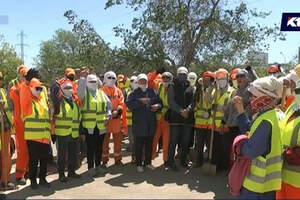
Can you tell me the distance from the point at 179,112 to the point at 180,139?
71cm

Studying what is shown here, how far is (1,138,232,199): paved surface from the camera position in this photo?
733 centimetres

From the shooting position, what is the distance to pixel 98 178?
27.8 feet

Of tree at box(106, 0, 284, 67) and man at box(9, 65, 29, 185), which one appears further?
tree at box(106, 0, 284, 67)

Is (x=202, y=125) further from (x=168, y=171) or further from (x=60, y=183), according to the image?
(x=60, y=183)

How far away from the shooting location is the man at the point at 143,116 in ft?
29.2

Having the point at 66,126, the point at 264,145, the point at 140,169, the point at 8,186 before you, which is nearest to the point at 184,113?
the point at 140,169

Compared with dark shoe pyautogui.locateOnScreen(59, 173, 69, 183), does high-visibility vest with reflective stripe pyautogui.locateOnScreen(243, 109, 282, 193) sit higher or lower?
higher

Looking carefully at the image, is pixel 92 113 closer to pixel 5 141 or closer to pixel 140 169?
pixel 140 169

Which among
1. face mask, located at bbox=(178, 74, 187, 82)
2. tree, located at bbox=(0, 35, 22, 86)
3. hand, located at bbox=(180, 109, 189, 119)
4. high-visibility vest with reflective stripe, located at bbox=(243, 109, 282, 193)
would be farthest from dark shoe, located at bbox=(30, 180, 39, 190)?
tree, located at bbox=(0, 35, 22, 86)

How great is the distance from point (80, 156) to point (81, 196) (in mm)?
3173

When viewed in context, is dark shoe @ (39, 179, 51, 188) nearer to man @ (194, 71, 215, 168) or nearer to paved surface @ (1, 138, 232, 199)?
paved surface @ (1, 138, 232, 199)

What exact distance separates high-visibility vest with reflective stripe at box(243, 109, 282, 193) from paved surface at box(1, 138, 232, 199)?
320 cm

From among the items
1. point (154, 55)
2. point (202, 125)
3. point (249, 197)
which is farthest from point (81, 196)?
point (154, 55)

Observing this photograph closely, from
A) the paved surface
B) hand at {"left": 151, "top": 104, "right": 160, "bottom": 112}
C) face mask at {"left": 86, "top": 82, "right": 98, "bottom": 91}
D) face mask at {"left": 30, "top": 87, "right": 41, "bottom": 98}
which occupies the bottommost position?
the paved surface
